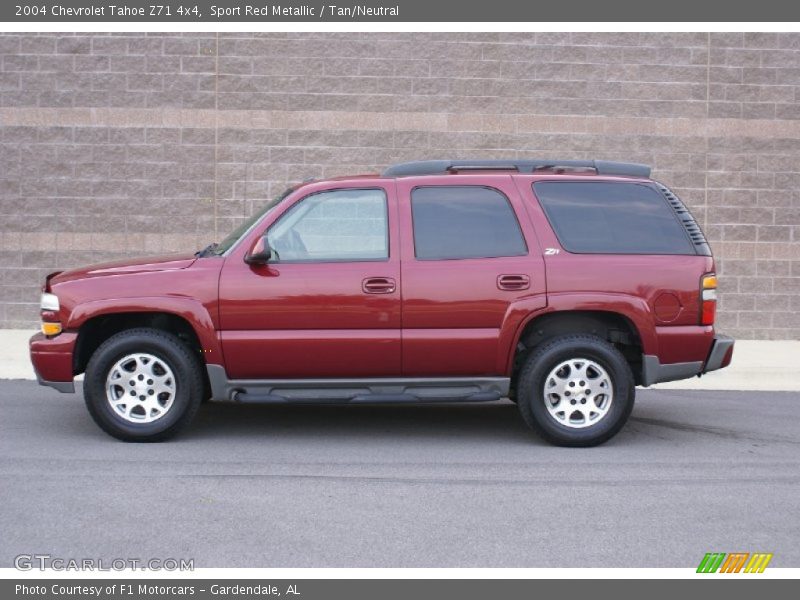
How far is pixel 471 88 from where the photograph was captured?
560 inches

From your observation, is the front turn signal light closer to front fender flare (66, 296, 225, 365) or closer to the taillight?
front fender flare (66, 296, 225, 365)

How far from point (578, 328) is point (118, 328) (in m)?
3.45

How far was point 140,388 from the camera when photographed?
8.00 metres

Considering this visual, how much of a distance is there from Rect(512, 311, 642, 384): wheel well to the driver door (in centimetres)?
102

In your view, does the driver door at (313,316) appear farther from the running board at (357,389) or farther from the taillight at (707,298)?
the taillight at (707,298)

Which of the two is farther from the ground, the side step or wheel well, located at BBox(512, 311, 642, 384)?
wheel well, located at BBox(512, 311, 642, 384)

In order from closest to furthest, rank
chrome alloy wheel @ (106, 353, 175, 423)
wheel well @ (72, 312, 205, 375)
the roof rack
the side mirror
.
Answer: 1. the side mirror
2. chrome alloy wheel @ (106, 353, 175, 423)
3. wheel well @ (72, 312, 205, 375)
4. the roof rack

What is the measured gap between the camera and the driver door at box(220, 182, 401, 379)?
26.0 ft

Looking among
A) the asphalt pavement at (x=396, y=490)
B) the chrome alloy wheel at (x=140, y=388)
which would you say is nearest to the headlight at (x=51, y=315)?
the chrome alloy wheel at (x=140, y=388)

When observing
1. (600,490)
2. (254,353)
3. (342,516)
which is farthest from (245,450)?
(600,490)

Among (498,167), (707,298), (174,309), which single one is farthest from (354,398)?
(707,298)

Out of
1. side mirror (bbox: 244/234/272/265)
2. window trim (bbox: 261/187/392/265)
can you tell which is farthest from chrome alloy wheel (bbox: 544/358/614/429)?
side mirror (bbox: 244/234/272/265)

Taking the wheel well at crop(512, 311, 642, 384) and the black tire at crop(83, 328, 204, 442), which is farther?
the wheel well at crop(512, 311, 642, 384)

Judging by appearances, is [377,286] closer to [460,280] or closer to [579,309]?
[460,280]
